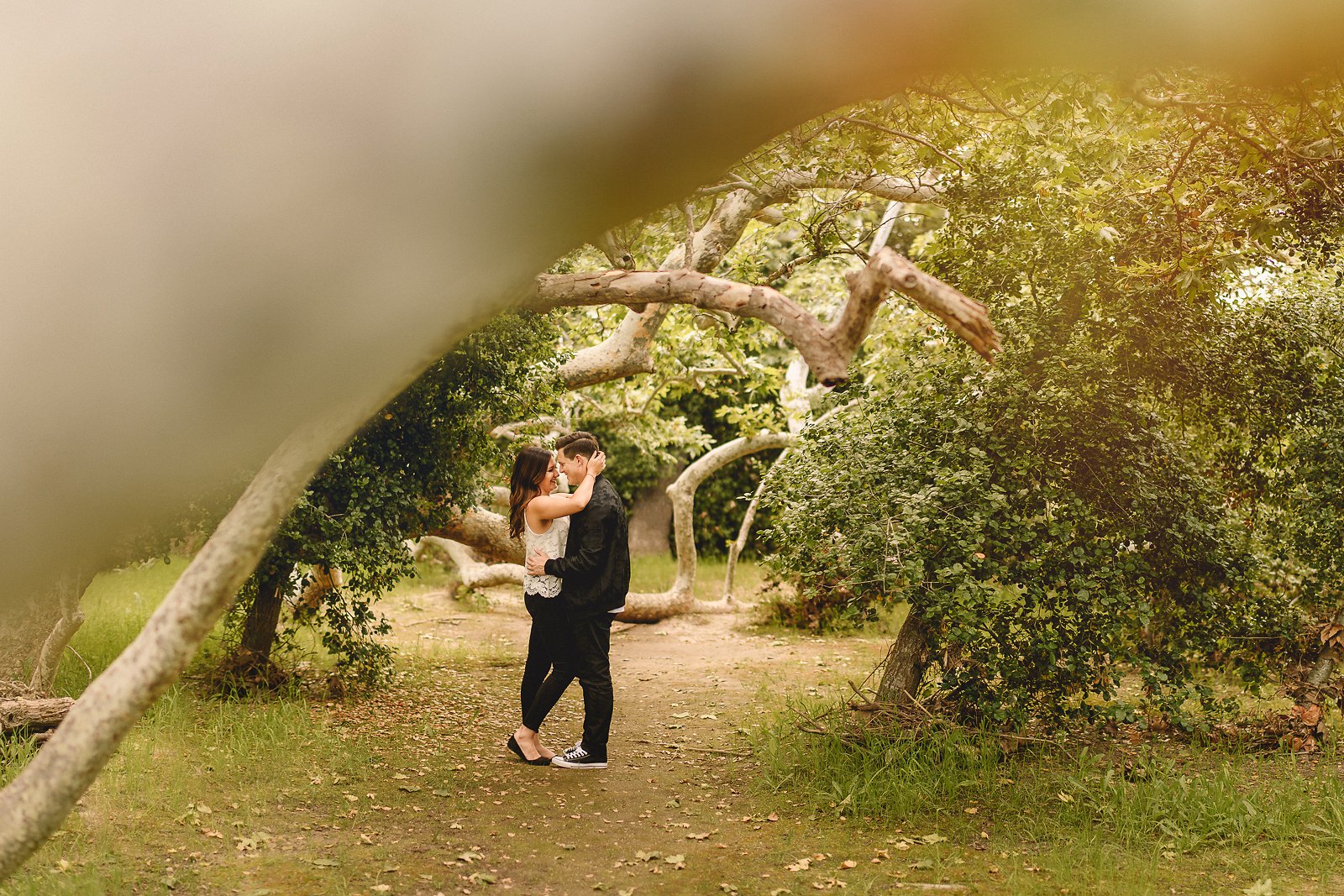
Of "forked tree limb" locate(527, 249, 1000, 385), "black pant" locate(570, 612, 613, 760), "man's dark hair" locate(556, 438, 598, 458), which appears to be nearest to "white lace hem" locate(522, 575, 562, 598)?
"black pant" locate(570, 612, 613, 760)

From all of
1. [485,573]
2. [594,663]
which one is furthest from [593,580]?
[485,573]

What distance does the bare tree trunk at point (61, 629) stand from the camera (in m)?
6.39

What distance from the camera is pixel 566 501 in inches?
232

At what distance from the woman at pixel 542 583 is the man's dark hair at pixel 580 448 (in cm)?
6

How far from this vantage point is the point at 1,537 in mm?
3154

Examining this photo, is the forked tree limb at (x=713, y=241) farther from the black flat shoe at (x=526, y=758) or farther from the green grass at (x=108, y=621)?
the green grass at (x=108, y=621)

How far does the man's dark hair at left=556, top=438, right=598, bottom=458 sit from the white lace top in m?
0.39

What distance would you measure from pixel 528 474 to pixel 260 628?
9.35 feet

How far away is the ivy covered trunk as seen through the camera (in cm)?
739

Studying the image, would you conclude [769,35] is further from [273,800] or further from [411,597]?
[411,597]

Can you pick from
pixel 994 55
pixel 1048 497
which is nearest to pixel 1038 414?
pixel 1048 497

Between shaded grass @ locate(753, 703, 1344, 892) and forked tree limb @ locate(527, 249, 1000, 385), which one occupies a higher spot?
forked tree limb @ locate(527, 249, 1000, 385)

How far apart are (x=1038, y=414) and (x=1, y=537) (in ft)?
17.0

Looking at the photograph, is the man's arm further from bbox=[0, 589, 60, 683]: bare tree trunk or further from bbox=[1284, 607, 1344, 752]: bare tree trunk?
bbox=[1284, 607, 1344, 752]: bare tree trunk
